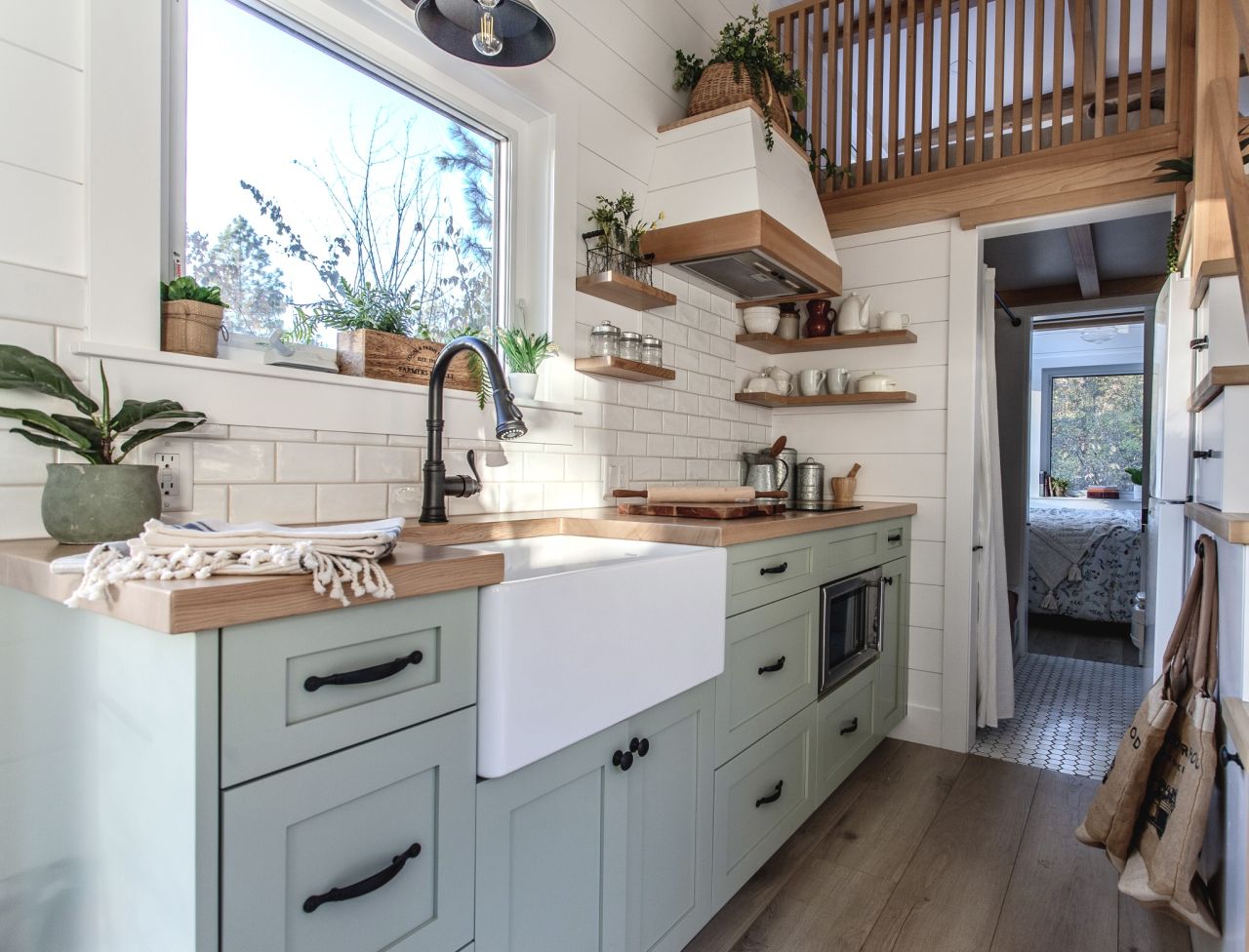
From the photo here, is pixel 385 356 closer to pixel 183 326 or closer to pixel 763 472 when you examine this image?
pixel 183 326

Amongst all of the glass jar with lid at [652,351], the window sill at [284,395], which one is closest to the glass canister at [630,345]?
the glass jar with lid at [652,351]

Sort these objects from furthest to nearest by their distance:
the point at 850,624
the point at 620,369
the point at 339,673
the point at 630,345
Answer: the point at 850,624 < the point at 630,345 < the point at 620,369 < the point at 339,673

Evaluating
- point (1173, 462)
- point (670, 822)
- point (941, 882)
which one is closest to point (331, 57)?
point (670, 822)

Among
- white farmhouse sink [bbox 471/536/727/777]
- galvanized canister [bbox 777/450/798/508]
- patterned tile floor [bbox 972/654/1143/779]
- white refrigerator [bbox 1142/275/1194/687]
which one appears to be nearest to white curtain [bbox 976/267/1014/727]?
patterned tile floor [bbox 972/654/1143/779]

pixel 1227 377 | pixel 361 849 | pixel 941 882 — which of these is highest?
pixel 1227 377

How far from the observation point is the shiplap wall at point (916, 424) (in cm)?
327

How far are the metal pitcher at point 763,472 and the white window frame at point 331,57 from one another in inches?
55.3

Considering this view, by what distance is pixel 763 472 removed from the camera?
3.25 m

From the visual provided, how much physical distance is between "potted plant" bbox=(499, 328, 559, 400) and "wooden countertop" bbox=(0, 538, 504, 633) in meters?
1.02

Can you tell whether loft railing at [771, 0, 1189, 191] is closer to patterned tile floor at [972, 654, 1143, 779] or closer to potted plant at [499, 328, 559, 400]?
potted plant at [499, 328, 559, 400]

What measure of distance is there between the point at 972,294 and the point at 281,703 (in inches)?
124

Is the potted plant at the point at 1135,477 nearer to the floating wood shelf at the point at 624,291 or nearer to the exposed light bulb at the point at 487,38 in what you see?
the floating wood shelf at the point at 624,291

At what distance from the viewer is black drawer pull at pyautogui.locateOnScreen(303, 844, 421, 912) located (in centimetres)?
92

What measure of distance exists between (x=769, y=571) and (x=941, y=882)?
104 centimetres
